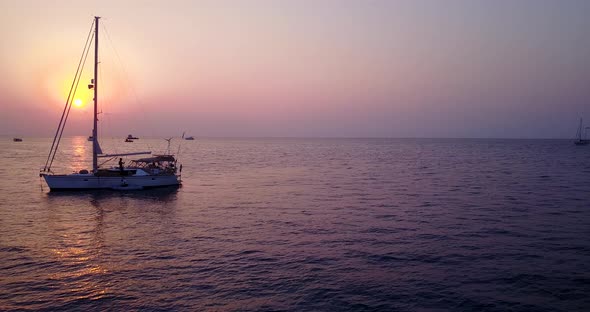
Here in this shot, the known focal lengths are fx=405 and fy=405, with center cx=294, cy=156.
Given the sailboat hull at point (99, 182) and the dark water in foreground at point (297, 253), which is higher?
the sailboat hull at point (99, 182)

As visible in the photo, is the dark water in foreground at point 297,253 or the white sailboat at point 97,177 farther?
the white sailboat at point 97,177

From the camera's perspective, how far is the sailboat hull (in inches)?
1778

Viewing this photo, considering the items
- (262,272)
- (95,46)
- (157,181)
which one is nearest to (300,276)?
(262,272)

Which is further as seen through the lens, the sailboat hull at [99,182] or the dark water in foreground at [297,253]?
the sailboat hull at [99,182]

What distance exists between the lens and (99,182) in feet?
153

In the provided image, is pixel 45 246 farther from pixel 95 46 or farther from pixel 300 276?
pixel 95 46

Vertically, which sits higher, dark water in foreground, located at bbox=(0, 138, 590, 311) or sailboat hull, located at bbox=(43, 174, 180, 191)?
sailboat hull, located at bbox=(43, 174, 180, 191)

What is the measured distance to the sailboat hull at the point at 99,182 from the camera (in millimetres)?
45169

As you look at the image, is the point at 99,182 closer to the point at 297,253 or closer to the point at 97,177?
the point at 97,177

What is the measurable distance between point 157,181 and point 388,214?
2988cm

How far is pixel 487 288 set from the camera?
16734mm

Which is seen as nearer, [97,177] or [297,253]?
[297,253]

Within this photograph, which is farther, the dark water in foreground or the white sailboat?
the white sailboat

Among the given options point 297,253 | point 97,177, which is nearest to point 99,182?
point 97,177
